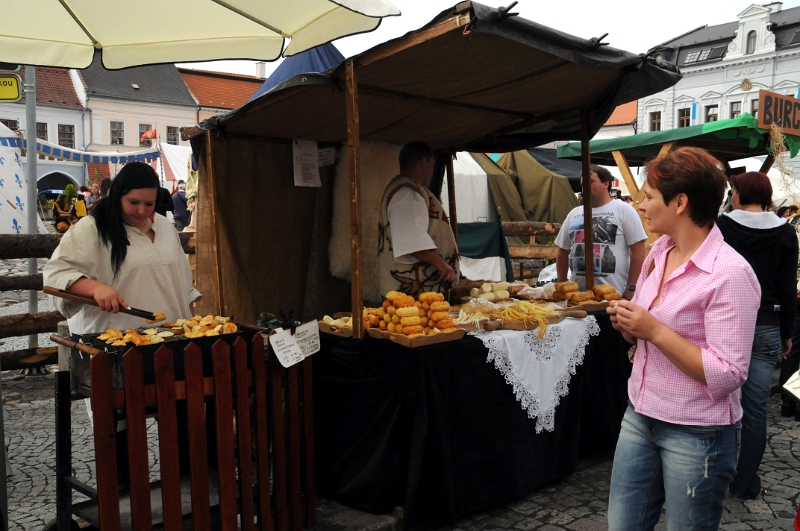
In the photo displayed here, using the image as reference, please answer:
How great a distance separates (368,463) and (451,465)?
0.44 meters

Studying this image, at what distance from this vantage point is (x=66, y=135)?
44.4 metres

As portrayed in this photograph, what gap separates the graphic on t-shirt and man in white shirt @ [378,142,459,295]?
121 centimetres

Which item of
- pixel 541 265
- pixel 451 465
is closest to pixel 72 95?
pixel 541 265

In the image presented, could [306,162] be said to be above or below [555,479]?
above

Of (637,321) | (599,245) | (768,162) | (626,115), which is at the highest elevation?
(626,115)

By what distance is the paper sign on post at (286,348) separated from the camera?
293 cm

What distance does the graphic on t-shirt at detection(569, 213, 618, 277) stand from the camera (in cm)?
516

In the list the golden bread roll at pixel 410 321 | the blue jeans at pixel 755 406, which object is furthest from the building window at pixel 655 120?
the golden bread roll at pixel 410 321

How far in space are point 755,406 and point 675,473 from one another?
2.15m

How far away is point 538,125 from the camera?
5.27 m

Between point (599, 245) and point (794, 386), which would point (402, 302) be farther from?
point (599, 245)

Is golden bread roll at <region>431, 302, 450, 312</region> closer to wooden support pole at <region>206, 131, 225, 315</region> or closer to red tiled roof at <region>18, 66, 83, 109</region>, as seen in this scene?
wooden support pole at <region>206, 131, 225, 315</region>

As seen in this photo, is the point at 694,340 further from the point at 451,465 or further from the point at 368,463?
the point at 368,463

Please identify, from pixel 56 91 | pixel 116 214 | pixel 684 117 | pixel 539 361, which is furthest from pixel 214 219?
pixel 56 91
